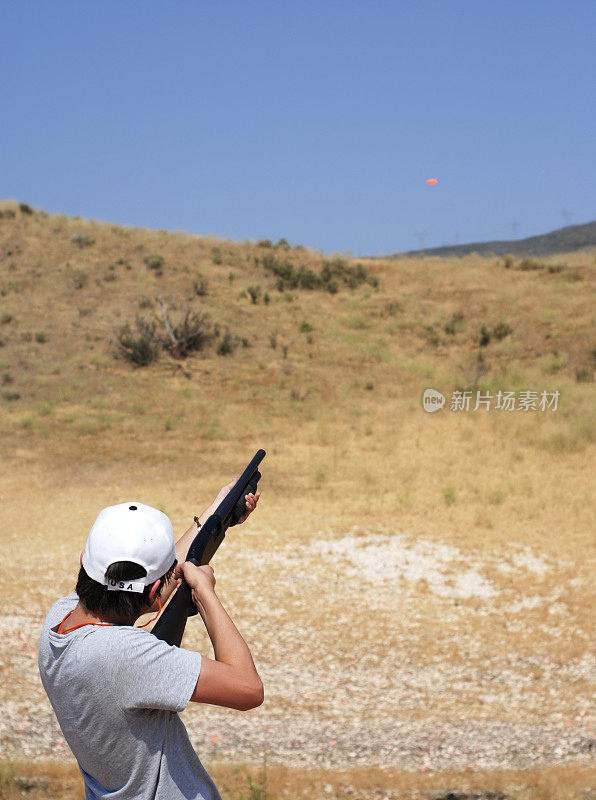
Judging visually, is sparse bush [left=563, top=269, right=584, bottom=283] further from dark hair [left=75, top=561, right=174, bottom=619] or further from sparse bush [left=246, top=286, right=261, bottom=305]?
dark hair [left=75, top=561, right=174, bottom=619]

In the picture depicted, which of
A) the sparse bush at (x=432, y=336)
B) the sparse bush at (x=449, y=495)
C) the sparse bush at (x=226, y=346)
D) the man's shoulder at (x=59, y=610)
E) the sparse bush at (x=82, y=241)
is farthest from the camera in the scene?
the sparse bush at (x=82, y=241)

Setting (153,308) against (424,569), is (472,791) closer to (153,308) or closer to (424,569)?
(424,569)

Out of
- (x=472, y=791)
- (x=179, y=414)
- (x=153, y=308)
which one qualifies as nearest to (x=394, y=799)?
(x=472, y=791)

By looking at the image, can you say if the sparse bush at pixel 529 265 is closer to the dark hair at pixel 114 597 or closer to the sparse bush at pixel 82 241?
the sparse bush at pixel 82 241

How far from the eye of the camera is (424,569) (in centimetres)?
873

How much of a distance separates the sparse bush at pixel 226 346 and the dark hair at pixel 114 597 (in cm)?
2197

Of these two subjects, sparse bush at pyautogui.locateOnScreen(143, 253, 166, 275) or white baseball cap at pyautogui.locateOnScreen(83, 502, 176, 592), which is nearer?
white baseball cap at pyautogui.locateOnScreen(83, 502, 176, 592)

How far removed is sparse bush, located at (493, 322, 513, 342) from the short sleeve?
926 inches

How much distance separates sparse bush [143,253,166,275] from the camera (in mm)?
29562

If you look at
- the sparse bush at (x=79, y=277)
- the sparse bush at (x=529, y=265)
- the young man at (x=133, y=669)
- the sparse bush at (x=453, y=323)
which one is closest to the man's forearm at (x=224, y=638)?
the young man at (x=133, y=669)

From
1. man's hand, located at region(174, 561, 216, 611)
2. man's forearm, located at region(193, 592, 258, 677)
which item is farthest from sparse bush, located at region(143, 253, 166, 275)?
man's forearm, located at region(193, 592, 258, 677)

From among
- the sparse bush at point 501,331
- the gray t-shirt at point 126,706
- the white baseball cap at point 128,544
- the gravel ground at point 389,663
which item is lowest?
the gravel ground at point 389,663

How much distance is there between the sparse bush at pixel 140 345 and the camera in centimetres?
2233

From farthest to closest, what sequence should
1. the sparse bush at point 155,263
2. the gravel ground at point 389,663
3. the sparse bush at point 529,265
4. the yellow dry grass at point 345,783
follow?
the sparse bush at point 529,265 < the sparse bush at point 155,263 < the gravel ground at point 389,663 < the yellow dry grass at point 345,783
